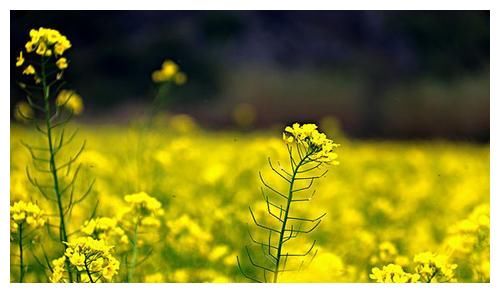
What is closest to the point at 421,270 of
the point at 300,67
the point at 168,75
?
the point at 168,75

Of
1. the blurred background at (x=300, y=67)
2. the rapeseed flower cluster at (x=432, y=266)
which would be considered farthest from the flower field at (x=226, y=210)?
the blurred background at (x=300, y=67)

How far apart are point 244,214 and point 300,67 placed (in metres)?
3.25

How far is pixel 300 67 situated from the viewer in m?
6.85

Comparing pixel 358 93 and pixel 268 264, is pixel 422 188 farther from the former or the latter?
pixel 358 93

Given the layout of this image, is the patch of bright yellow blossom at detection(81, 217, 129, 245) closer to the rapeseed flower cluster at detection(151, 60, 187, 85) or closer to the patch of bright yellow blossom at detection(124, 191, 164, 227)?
the patch of bright yellow blossom at detection(124, 191, 164, 227)

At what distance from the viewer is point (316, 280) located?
111 inches

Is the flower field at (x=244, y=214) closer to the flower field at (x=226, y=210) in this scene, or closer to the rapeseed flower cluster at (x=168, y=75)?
the flower field at (x=226, y=210)

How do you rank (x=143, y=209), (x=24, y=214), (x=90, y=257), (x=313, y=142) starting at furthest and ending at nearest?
(x=143, y=209), (x=24, y=214), (x=90, y=257), (x=313, y=142)

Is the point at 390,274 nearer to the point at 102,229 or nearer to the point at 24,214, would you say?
the point at 102,229

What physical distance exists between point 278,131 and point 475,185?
5.35 feet

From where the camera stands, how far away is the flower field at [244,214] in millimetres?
2715

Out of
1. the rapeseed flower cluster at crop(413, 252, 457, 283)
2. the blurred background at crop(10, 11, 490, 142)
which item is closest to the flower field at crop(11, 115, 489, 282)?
the rapeseed flower cluster at crop(413, 252, 457, 283)

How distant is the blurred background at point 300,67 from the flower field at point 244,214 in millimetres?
565

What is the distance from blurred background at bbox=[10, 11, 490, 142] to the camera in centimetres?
638
